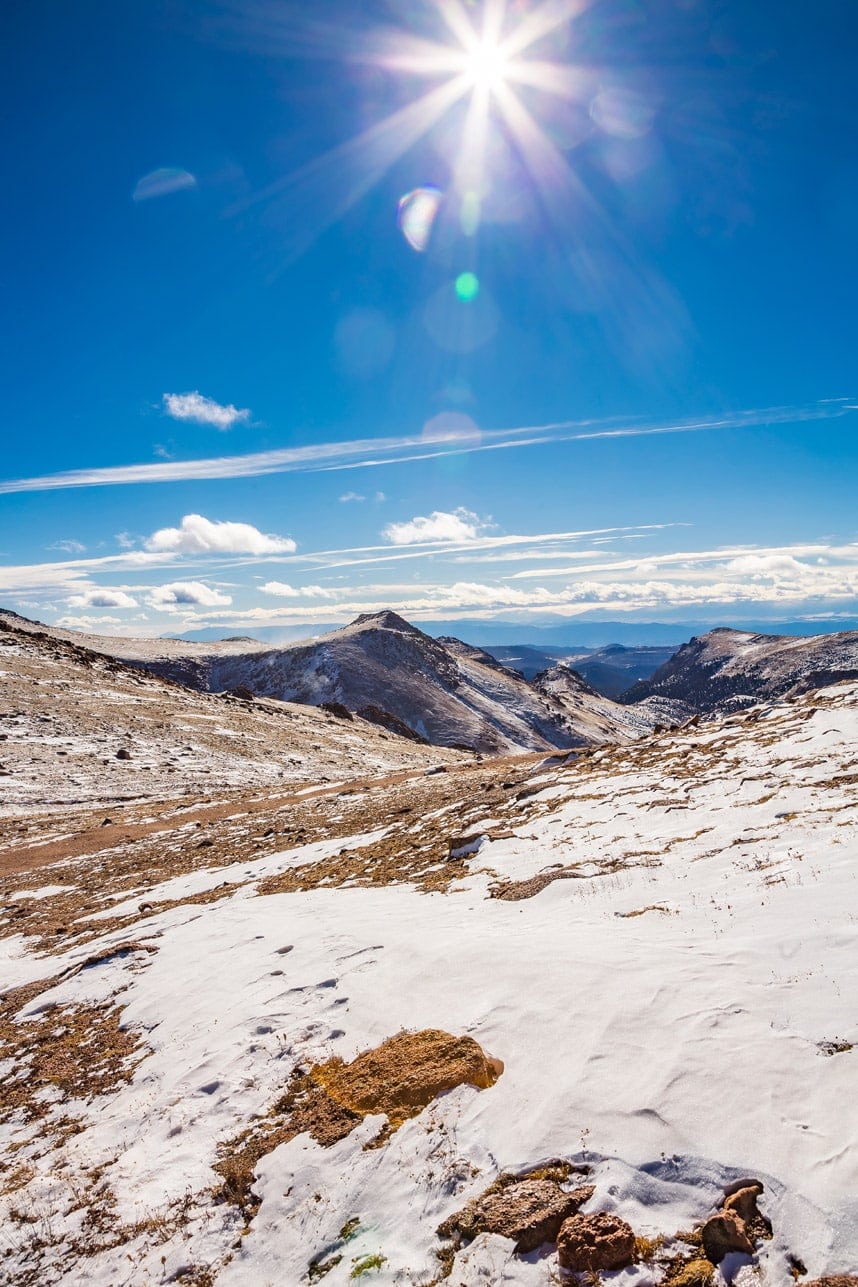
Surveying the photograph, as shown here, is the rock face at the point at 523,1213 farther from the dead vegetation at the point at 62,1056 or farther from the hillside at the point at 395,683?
the hillside at the point at 395,683

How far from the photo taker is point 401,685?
111 metres

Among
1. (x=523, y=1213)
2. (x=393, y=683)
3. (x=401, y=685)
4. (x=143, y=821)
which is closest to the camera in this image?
(x=523, y=1213)

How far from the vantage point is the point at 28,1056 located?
31.4 ft

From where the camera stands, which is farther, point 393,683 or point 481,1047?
point 393,683

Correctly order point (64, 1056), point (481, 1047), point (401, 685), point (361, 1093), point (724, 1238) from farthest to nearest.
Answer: point (401, 685) < point (64, 1056) < point (481, 1047) < point (361, 1093) < point (724, 1238)

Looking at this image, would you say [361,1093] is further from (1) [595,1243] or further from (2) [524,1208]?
(1) [595,1243]

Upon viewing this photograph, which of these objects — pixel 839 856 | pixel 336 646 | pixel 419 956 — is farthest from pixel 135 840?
pixel 336 646

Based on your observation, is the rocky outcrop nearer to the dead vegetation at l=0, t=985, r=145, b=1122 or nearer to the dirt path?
the dead vegetation at l=0, t=985, r=145, b=1122

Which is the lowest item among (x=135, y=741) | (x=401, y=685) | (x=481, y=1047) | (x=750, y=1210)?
(x=135, y=741)

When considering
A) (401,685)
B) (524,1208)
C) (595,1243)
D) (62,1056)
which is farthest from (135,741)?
(401,685)

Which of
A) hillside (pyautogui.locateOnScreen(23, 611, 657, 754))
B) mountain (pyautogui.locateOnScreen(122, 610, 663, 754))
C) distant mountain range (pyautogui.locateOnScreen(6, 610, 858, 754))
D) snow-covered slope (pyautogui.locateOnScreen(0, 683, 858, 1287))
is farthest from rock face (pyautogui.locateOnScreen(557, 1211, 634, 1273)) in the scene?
mountain (pyautogui.locateOnScreen(122, 610, 663, 754))

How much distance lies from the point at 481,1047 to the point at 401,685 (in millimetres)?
103993

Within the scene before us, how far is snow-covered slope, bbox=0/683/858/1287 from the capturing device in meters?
4.75

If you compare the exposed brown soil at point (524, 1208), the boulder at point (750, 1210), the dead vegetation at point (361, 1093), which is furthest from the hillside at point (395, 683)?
the boulder at point (750, 1210)
